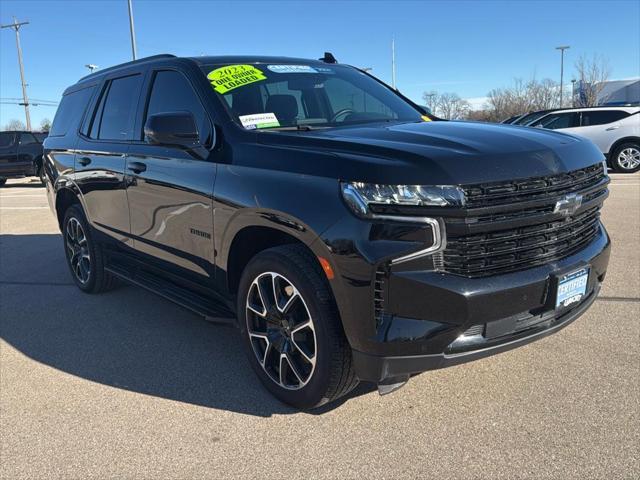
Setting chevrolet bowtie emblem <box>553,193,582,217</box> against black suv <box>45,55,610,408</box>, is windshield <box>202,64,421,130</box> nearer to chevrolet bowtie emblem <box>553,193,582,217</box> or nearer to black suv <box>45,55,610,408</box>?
black suv <box>45,55,610,408</box>

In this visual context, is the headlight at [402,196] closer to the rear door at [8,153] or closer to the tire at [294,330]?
the tire at [294,330]

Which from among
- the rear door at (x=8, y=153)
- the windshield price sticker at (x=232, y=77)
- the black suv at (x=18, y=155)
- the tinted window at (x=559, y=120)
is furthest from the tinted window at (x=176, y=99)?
the rear door at (x=8, y=153)

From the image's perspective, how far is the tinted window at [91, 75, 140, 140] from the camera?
438 centimetres

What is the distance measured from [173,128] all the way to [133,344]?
5.60 ft

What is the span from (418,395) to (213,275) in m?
1.42

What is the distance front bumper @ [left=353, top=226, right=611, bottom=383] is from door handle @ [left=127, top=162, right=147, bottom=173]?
2262mm

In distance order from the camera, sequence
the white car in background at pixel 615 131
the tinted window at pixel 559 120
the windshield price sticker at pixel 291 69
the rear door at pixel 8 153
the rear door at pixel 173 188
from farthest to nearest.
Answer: the rear door at pixel 8 153 → the tinted window at pixel 559 120 → the white car in background at pixel 615 131 → the windshield price sticker at pixel 291 69 → the rear door at pixel 173 188

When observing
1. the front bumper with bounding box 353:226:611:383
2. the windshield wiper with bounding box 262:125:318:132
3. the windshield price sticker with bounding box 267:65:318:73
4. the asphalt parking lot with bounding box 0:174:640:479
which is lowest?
the asphalt parking lot with bounding box 0:174:640:479

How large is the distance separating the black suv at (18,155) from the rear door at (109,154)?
1404 centimetres

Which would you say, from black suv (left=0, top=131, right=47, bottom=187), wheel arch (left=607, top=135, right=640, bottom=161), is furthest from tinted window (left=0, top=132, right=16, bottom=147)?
wheel arch (left=607, top=135, right=640, bottom=161)

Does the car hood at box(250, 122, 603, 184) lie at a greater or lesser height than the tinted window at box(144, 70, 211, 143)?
lesser

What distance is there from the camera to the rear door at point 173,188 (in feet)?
11.2

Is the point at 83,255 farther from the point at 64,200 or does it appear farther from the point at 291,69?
the point at 291,69

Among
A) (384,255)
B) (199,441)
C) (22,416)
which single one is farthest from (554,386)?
(22,416)
